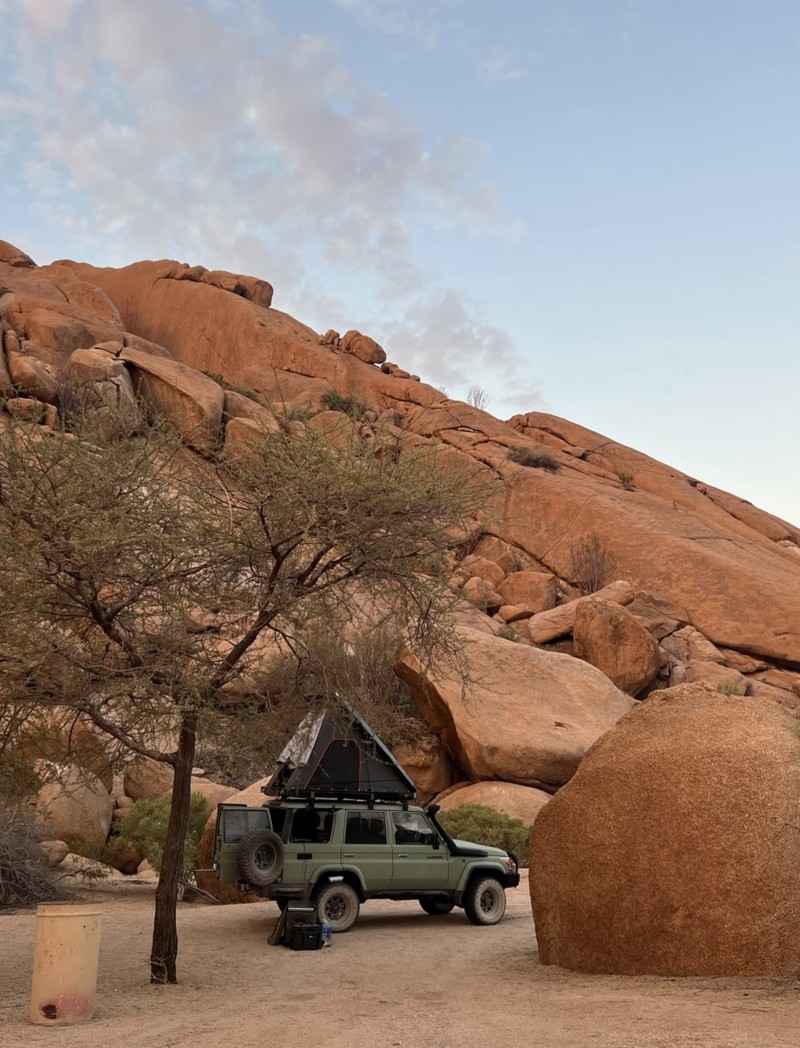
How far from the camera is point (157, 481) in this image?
1050cm

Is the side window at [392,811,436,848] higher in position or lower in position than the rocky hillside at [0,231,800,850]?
lower

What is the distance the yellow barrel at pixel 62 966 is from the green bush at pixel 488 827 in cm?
1164

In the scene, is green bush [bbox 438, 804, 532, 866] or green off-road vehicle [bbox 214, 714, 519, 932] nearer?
green off-road vehicle [bbox 214, 714, 519, 932]

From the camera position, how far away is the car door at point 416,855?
13031 millimetres

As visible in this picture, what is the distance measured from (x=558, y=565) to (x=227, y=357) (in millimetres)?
26287

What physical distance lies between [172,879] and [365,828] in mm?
3918

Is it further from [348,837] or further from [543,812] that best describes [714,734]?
[348,837]

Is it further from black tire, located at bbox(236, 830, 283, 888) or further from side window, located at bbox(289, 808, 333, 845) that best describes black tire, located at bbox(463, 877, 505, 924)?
black tire, located at bbox(236, 830, 283, 888)

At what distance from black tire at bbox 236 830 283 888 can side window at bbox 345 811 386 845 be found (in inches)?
39.5

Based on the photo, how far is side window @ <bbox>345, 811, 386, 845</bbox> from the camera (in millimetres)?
12789

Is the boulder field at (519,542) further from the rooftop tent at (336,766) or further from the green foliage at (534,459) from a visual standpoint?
the rooftop tent at (336,766)

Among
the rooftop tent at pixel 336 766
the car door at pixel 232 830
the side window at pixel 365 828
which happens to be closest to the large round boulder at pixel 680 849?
the side window at pixel 365 828

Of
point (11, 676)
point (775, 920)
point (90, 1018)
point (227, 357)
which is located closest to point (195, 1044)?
point (90, 1018)

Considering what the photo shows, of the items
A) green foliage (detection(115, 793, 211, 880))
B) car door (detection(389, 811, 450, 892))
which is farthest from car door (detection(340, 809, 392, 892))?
green foliage (detection(115, 793, 211, 880))
